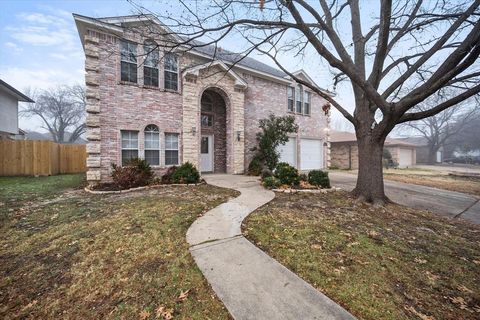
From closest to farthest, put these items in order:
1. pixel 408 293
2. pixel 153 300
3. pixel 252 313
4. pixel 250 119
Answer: pixel 252 313
pixel 153 300
pixel 408 293
pixel 250 119

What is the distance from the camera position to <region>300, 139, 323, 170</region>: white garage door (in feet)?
52.3

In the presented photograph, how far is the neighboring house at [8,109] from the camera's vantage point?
47.3 feet

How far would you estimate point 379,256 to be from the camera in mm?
3346

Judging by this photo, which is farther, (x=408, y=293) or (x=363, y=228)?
(x=363, y=228)

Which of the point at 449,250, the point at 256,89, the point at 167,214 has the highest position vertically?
the point at 256,89

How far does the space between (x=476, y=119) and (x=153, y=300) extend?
5849cm

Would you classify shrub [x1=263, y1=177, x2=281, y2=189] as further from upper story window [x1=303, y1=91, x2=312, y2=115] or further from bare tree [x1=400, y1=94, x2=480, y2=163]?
bare tree [x1=400, y1=94, x2=480, y2=163]

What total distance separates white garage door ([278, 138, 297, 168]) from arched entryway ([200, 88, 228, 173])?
14.2 feet

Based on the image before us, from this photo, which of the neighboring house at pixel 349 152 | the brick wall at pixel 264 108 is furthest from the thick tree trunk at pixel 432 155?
the brick wall at pixel 264 108

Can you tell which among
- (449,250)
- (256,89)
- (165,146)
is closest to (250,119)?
(256,89)

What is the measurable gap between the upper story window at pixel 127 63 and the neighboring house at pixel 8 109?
438 inches

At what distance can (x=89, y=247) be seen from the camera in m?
3.55

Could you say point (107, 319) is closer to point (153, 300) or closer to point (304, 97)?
point (153, 300)

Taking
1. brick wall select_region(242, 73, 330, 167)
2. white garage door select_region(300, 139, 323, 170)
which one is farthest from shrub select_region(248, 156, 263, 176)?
white garage door select_region(300, 139, 323, 170)
